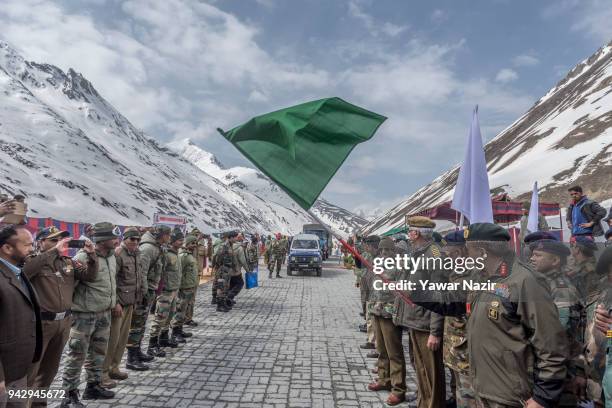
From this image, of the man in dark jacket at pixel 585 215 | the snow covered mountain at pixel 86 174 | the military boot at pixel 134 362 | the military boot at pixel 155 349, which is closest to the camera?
the military boot at pixel 134 362

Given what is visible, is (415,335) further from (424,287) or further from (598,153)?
(598,153)

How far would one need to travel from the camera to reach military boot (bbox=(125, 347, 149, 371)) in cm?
607

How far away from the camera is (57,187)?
6881 centimetres

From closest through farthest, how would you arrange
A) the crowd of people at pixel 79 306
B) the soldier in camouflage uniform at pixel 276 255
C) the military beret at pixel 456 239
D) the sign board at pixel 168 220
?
the crowd of people at pixel 79 306 < the military beret at pixel 456 239 < the sign board at pixel 168 220 < the soldier in camouflage uniform at pixel 276 255

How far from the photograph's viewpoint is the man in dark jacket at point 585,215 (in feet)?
21.0

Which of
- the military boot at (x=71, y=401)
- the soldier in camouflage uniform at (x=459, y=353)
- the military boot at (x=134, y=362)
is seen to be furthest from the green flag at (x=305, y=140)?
the military boot at (x=134, y=362)

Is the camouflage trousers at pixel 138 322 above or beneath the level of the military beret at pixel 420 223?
beneath

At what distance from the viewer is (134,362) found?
242 inches

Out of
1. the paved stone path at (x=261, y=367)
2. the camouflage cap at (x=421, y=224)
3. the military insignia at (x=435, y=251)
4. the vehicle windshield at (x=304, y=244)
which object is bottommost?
the paved stone path at (x=261, y=367)

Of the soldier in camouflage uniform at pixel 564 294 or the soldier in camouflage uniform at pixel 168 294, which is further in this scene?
the soldier in camouflage uniform at pixel 168 294

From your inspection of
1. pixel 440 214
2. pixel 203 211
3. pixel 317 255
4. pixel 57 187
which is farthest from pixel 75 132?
pixel 440 214

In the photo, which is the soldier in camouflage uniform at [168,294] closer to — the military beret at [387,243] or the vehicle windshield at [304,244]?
the military beret at [387,243]

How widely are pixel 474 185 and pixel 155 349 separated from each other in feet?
18.6

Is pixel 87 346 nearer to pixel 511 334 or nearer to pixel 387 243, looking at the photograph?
pixel 387 243
